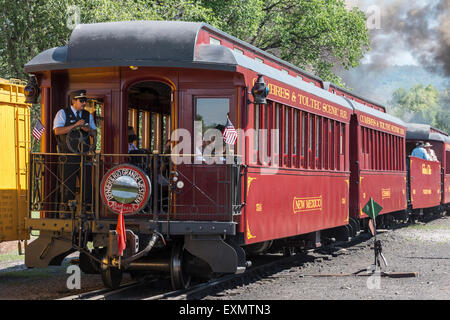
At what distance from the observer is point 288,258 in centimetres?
1319

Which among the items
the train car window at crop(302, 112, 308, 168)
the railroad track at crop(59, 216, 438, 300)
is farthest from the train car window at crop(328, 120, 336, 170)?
the railroad track at crop(59, 216, 438, 300)

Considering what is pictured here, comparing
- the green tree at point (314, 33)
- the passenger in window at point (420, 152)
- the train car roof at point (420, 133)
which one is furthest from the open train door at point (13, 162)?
the green tree at point (314, 33)

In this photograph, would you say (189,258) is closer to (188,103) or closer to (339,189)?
(188,103)

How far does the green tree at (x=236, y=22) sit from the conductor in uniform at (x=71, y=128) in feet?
30.1

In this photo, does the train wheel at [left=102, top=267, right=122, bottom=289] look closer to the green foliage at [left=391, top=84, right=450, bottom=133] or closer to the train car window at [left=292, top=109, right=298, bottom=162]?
the train car window at [left=292, top=109, right=298, bottom=162]

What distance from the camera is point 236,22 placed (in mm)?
28234

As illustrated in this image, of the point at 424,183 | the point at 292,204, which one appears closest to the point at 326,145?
the point at 292,204

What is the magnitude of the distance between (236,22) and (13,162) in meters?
18.4

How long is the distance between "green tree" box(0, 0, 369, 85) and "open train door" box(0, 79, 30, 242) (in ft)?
24.1

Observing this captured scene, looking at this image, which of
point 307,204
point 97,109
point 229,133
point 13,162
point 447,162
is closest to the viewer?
point 229,133

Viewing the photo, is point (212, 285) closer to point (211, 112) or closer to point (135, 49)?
point (211, 112)

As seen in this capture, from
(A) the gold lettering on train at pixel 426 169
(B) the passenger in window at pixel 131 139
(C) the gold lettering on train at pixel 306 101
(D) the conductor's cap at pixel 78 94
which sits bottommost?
(A) the gold lettering on train at pixel 426 169

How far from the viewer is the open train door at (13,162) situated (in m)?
10.8

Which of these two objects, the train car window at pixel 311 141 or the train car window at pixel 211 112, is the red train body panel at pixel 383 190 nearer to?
the train car window at pixel 311 141
